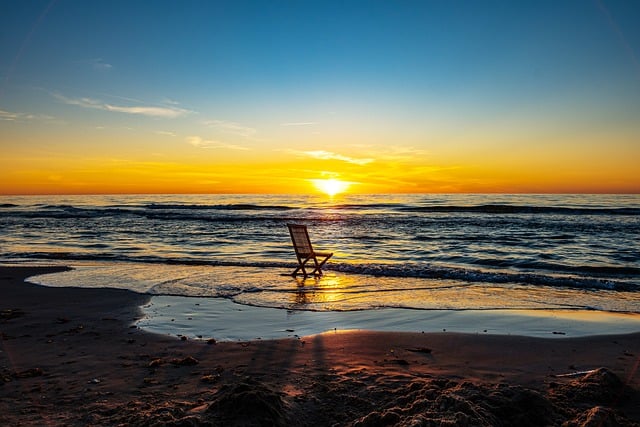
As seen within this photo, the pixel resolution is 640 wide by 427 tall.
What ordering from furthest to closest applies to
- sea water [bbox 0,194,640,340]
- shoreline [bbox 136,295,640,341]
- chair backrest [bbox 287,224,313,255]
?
chair backrest [bbox 287,224,313,255], sea water [bbox 0,194,640,340], shoreline [bbox 136,295,640,341]

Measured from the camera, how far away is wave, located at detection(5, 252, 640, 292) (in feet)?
36.4

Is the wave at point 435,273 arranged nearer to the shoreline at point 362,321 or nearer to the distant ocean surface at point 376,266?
the distant ocean surface at point 376,266

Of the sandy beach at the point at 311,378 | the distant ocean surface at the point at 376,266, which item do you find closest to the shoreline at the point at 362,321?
the sandy beach at the point at 311,378

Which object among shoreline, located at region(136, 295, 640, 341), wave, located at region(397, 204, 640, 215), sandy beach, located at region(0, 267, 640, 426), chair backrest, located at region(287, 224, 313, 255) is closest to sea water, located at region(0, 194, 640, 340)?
shoreline, located at region(136, 295, 640, 341)

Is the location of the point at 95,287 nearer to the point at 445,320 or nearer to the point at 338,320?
the point at 338,320

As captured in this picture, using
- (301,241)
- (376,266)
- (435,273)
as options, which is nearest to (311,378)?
(301,241)

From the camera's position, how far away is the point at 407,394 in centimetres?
392

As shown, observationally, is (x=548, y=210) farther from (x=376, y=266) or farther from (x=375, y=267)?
(x=375, y=267)

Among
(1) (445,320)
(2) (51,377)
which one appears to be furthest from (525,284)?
(2) (51,377)

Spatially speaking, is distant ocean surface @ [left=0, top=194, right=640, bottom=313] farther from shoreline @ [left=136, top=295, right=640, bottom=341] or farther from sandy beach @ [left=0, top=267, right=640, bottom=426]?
sandy beach @ [left=0, top=267, right=640, bottom=426]

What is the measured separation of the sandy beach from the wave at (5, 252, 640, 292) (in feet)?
17.3

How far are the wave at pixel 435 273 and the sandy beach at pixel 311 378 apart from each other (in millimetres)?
5270

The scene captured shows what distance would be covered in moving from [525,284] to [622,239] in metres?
12.7

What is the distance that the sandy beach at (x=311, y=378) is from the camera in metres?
3.46
